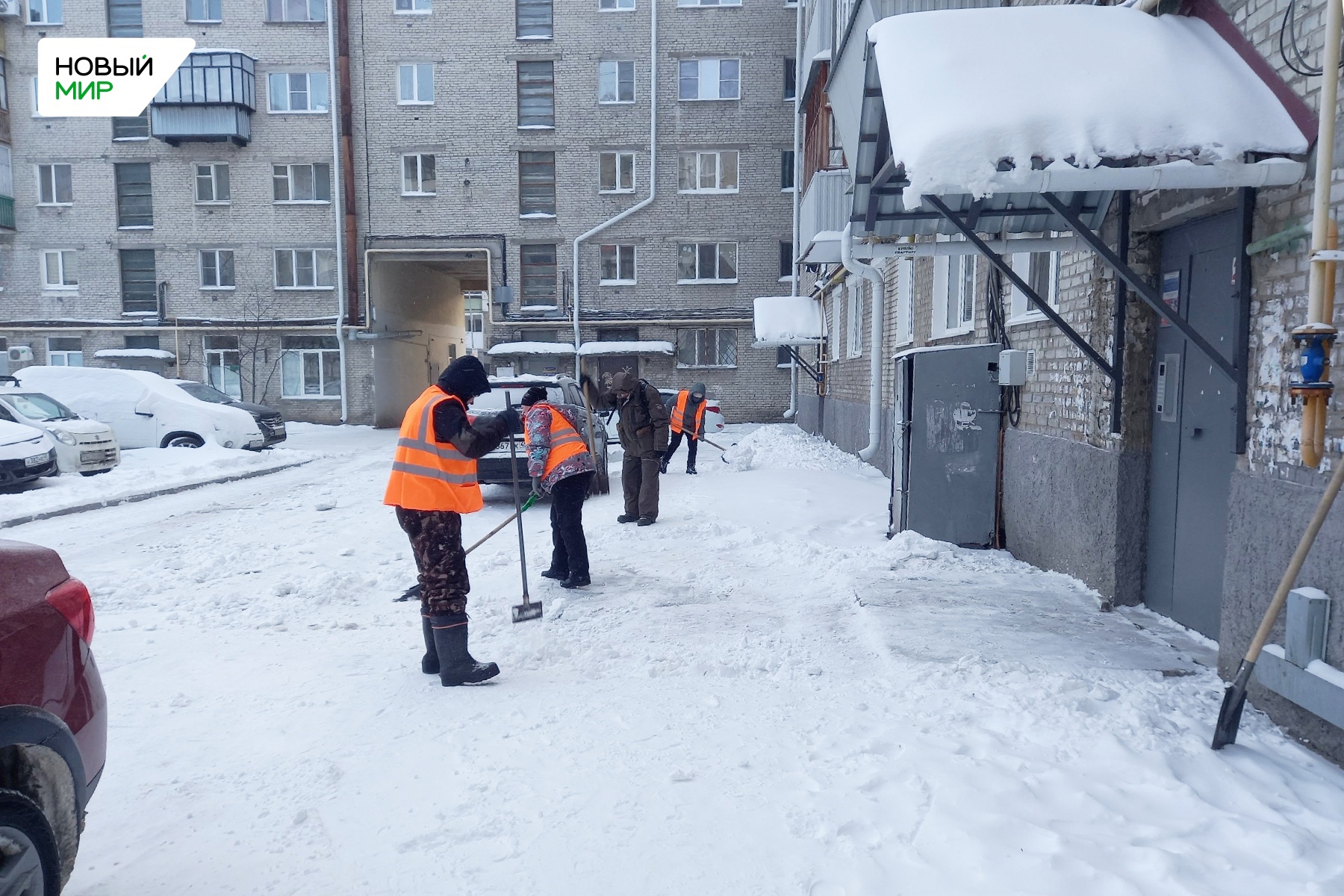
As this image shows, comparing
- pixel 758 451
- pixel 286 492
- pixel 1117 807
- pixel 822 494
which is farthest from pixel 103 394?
pixel 1117 807

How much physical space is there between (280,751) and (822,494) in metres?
7.68

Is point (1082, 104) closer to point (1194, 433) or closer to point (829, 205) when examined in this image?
point (1194, 433)

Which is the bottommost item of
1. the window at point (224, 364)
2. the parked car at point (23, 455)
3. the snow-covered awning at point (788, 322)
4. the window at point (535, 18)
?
the parked car at point (23, 455)

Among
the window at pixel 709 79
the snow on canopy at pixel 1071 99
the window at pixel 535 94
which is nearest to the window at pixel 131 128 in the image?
the window at pixel 535 94

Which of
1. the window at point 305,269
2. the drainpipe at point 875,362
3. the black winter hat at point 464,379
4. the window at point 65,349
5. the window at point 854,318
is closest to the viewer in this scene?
the black winter hat at point 464,379

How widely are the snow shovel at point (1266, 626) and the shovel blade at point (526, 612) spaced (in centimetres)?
369

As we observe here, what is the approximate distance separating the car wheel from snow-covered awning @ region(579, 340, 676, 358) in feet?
83.6

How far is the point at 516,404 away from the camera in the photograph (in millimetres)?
9633

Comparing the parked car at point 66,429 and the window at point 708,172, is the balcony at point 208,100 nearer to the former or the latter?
the window at point 708,172

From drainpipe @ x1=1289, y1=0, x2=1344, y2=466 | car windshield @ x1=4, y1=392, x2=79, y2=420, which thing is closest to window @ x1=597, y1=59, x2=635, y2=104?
car windshield @ x1=4, y1=392, x2=79, y2=420

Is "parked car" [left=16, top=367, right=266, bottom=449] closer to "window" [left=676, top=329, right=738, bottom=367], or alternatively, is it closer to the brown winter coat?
the brown winter coat

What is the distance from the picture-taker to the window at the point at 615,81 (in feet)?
91.0

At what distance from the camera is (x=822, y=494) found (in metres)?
10.5

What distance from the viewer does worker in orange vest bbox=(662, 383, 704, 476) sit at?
45.0 ft
